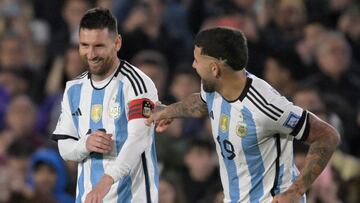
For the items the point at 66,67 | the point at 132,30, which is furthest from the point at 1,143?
the point at 132,30

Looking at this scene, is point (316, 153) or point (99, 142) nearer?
point (316, 153)

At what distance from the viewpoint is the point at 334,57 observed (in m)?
10.8

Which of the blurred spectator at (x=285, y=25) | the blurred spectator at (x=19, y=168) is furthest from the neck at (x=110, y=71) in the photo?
the blurred spectator at (x=285, y=25)

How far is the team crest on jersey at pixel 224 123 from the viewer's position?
253 inches

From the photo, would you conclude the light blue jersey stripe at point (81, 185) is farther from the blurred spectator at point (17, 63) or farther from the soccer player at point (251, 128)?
the blurred spectator at point (17, 63)

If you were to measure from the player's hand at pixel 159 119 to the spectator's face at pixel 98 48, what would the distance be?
0.37 metres

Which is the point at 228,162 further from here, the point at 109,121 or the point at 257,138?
the point at 109,121

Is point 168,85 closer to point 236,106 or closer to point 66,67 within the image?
point 66,67

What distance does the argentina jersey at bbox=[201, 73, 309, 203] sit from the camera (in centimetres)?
627

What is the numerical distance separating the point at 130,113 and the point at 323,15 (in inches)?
229

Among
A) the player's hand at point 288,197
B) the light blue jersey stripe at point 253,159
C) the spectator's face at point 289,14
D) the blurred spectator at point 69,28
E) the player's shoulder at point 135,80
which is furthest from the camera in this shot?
the blurred spectator at point 69,28

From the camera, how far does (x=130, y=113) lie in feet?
21.4

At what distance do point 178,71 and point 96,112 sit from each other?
4.56 meters

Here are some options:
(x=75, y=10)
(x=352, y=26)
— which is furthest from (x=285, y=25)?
(x=75, y=10)
